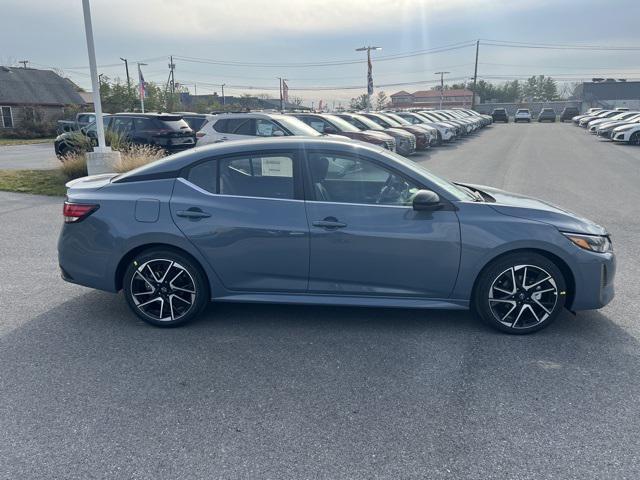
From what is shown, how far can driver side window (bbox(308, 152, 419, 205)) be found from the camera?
167 inches

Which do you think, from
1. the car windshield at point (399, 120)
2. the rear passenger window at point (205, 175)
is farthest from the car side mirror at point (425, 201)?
the car windshield at point (399, 120)

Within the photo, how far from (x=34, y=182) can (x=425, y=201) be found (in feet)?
38.3

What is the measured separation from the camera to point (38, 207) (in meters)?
9.78

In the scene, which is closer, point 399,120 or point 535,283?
point 535,283

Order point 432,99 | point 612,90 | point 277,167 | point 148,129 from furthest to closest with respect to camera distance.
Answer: point 432,99 < point 612,90 < point 148,129 < point 277,167

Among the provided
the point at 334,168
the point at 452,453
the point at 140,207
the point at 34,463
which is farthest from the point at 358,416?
the point at 140,207

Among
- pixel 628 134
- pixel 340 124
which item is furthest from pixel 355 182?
pixel 628 134

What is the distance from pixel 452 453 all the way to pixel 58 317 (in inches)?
144

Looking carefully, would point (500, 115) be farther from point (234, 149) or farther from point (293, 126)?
point (234, 149)

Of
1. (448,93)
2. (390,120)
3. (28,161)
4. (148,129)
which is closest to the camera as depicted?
(148,129)

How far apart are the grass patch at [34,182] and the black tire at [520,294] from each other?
990 cm

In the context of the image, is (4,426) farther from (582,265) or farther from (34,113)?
(34,113)

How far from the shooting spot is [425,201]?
13.4 ft

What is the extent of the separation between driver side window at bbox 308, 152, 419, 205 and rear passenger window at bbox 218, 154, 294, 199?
0.72 ft
